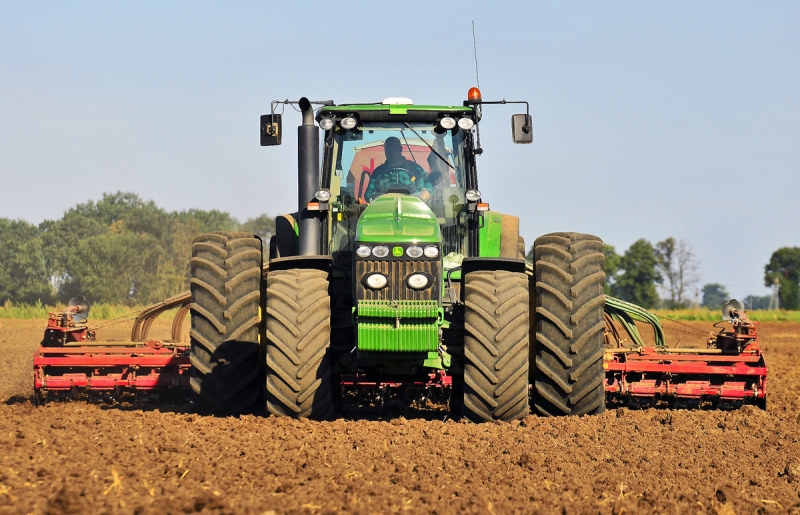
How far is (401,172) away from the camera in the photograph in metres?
9.47

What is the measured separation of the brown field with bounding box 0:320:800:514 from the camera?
202 inches

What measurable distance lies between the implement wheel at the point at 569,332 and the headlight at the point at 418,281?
103cm

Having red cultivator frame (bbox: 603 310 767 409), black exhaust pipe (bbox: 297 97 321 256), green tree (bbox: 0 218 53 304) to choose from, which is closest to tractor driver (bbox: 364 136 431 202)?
black exhaust pipe (bbox: 297 97 321 256)

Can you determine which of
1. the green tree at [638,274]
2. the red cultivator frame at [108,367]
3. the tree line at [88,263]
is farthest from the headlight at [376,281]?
the green tree at [638,274]

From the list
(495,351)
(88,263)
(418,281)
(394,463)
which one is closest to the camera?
(394,463)

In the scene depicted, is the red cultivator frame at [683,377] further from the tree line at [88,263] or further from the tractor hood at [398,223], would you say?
the tree line at [88,263]

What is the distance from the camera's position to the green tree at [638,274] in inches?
2859

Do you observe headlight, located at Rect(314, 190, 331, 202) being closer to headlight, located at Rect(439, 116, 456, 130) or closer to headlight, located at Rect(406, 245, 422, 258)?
headlight, located at Rect(439, 116, 456, 130)

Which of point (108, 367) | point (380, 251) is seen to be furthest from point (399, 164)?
point (108, 367)

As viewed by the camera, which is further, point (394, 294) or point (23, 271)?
point (23, 271)

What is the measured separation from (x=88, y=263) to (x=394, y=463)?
55.4m

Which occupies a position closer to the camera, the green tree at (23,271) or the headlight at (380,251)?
the headlight at (380,251)

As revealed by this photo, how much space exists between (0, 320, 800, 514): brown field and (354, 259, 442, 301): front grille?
105 cm

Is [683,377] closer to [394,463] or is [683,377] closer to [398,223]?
[398,223]
